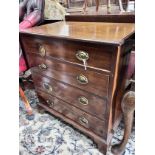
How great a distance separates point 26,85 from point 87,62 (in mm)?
1256

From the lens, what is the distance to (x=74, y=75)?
919 millimetres

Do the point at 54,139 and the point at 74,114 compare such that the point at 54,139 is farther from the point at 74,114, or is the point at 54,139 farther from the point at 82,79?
the point at 82,79

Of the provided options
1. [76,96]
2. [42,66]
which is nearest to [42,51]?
[42,66]

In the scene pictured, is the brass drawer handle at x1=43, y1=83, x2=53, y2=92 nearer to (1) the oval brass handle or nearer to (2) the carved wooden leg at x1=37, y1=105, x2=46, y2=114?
(2) the carved wooden leg at x1=37, y1=105, x2=46, y2=114

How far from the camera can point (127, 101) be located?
0.83 metres

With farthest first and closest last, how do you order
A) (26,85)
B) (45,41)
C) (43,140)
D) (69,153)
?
1. (26,85)
2. (43,140)
3. (69,153)
4. (45,41)

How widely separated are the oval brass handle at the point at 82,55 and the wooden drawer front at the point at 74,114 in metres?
0.41

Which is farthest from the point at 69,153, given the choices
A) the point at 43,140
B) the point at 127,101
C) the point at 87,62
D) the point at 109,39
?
the point at 109,39

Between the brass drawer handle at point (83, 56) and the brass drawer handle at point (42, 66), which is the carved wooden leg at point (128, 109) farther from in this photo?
the brass drawer handle at point (42, 66)

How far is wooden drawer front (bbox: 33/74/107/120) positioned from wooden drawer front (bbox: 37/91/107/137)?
0.16 feet

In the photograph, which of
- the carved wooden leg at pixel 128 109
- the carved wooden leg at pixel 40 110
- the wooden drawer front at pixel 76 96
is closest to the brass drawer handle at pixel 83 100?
the wooden drawer front at pixel 76 96

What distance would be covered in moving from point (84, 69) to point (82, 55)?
0.28 ft

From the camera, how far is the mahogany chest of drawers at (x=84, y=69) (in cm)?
73
